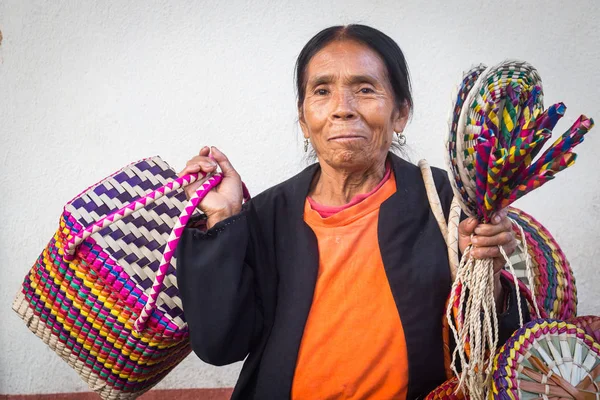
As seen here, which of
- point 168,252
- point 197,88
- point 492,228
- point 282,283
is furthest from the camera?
point 197,88

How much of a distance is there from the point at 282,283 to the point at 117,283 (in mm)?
524

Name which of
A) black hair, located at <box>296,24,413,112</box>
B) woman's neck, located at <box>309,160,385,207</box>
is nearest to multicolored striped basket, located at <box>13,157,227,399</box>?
woman's neck, located at <box>309,160,385,207</box>

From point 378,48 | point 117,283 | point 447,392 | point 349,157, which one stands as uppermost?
point 378,48

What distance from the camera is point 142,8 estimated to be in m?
2.91

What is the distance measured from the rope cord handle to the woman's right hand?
3cm

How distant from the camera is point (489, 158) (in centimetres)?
156

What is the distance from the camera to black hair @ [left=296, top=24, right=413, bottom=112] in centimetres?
212

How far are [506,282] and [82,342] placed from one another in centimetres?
131

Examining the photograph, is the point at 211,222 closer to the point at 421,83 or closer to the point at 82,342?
the point at 82,342

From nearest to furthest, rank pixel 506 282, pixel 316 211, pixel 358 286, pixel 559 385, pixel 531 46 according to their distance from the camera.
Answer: pixel 559 385 < pixel 506 282 < pixel 358 286 < pixel 316 211 < pixel 531 46

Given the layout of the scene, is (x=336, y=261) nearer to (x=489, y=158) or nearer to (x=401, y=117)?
(x=401, y=117)

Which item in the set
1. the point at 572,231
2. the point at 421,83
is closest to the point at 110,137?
the point at 421,83

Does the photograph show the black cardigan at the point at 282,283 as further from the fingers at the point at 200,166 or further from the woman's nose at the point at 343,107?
the woman's nose at the point at 343,107

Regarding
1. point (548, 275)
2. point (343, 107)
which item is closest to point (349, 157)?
point (343, 107)
